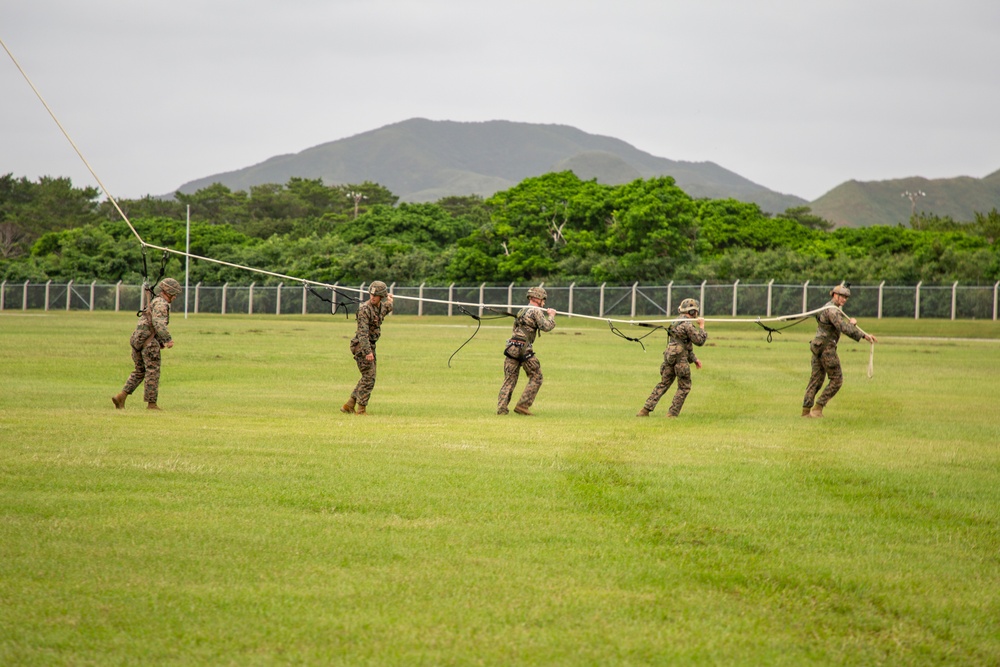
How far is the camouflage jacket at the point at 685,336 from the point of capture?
17062 mm

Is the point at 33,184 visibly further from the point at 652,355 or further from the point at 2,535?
the point at 2,535

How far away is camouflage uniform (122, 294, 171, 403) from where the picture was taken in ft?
53.9

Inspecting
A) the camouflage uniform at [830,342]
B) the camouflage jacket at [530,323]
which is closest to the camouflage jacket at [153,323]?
the camouflage jacket at [530,323]

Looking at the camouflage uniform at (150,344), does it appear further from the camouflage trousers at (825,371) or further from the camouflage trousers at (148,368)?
the camouflage trousers at (825,371)

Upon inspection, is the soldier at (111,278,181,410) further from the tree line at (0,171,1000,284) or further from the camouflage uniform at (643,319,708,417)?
the tree line at (0,171,1000,284)

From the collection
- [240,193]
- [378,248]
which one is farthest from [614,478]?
[240,193]

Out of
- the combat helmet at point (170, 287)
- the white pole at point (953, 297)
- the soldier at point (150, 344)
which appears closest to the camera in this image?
the combat helmet at point (170, 287)

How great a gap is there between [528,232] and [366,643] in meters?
74.6

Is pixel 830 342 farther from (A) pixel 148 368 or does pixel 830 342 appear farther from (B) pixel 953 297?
(B) pixel 953 297

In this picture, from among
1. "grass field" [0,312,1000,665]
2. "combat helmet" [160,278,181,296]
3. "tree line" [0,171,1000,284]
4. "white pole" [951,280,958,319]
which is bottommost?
"grass field" [0,312,1000,665]

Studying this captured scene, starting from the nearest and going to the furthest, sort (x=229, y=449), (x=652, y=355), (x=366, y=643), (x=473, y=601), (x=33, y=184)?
1. (x=366, y=643)
2. (x=473, y=601)
3. (x=229, y=449)
4. (x=652, y=355)
5. (x=33, y=184)

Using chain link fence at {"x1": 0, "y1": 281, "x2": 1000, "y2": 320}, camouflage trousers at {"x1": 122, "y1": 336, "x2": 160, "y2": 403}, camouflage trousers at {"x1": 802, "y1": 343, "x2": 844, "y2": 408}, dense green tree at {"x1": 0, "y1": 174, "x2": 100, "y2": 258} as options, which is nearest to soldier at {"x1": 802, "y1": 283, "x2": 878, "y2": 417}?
camouflage trousers at {"x1": 802, "y1": 343, "x2": 844, "y2": 408}

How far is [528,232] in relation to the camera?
7969 centimetres

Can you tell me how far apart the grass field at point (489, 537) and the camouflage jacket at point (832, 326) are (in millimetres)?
1308
